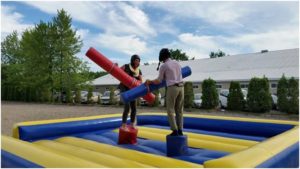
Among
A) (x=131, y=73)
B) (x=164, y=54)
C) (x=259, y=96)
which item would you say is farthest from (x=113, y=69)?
(x=259, y=96)

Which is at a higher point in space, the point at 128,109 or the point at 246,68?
the point at 246,68

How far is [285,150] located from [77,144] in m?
3.13

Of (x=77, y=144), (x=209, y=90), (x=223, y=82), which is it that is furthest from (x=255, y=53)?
(x=77, y=144)

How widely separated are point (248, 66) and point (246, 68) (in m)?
0.44

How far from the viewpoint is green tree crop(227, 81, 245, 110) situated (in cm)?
1576

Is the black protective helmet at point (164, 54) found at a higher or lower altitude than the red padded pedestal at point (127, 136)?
higher

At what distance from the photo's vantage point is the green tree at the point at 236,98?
1576 centimetres

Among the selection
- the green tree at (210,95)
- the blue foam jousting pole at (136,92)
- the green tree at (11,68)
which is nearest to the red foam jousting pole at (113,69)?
the blue foam jousting pole at (136,92)

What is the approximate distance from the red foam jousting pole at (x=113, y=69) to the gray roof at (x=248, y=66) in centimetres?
1787

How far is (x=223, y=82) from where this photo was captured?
925 inches

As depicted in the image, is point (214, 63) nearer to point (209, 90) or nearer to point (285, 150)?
point (209, 90)

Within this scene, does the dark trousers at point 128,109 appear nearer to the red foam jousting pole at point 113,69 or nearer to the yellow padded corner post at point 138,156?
the red foam jousting pole at point 113,69

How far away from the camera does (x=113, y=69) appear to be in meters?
4.90

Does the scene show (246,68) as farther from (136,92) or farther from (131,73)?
(136,92)
